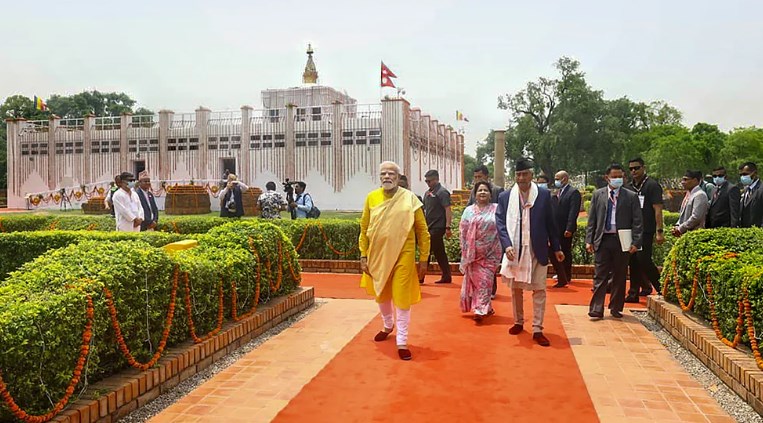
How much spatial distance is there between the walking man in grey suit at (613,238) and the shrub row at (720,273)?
0.46 m

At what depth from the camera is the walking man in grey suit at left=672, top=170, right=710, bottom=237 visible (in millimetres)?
7242

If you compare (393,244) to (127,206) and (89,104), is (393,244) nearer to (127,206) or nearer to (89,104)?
(127,206)

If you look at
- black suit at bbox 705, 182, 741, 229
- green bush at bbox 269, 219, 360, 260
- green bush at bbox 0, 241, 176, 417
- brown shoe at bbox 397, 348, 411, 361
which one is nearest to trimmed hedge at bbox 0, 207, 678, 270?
green bush at bbox 269, 219, 360, 260

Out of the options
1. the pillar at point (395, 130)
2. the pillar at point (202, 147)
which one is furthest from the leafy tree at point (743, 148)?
→ the pillar at point (202, 147)

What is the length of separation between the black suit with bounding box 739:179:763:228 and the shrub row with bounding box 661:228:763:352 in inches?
83.8

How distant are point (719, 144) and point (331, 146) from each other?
29993 mm

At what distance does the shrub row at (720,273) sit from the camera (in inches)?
166

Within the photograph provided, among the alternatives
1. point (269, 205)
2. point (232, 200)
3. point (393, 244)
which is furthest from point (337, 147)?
point (393, 244)

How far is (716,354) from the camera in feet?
14.2

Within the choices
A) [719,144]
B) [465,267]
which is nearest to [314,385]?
[465,267]

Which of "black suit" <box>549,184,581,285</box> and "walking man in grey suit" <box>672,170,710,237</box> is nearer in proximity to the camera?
"walking man in grey suit" <box>672,170,710,237</box>

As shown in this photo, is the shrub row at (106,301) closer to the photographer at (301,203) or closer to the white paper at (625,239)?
the white paper at (625,239)

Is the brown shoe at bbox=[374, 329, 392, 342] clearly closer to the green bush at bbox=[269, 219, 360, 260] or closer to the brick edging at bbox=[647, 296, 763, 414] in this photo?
the brick edging at bbox=[647, 296, 763, 414]

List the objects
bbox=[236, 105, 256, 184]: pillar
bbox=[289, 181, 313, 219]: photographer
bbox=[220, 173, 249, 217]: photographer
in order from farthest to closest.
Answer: bbox=[236, 105, 256, 184]: pillar < bbox=[289, 181, 313, 219]: photographer < bbox=[220, 173, 249, 217]: photographer
